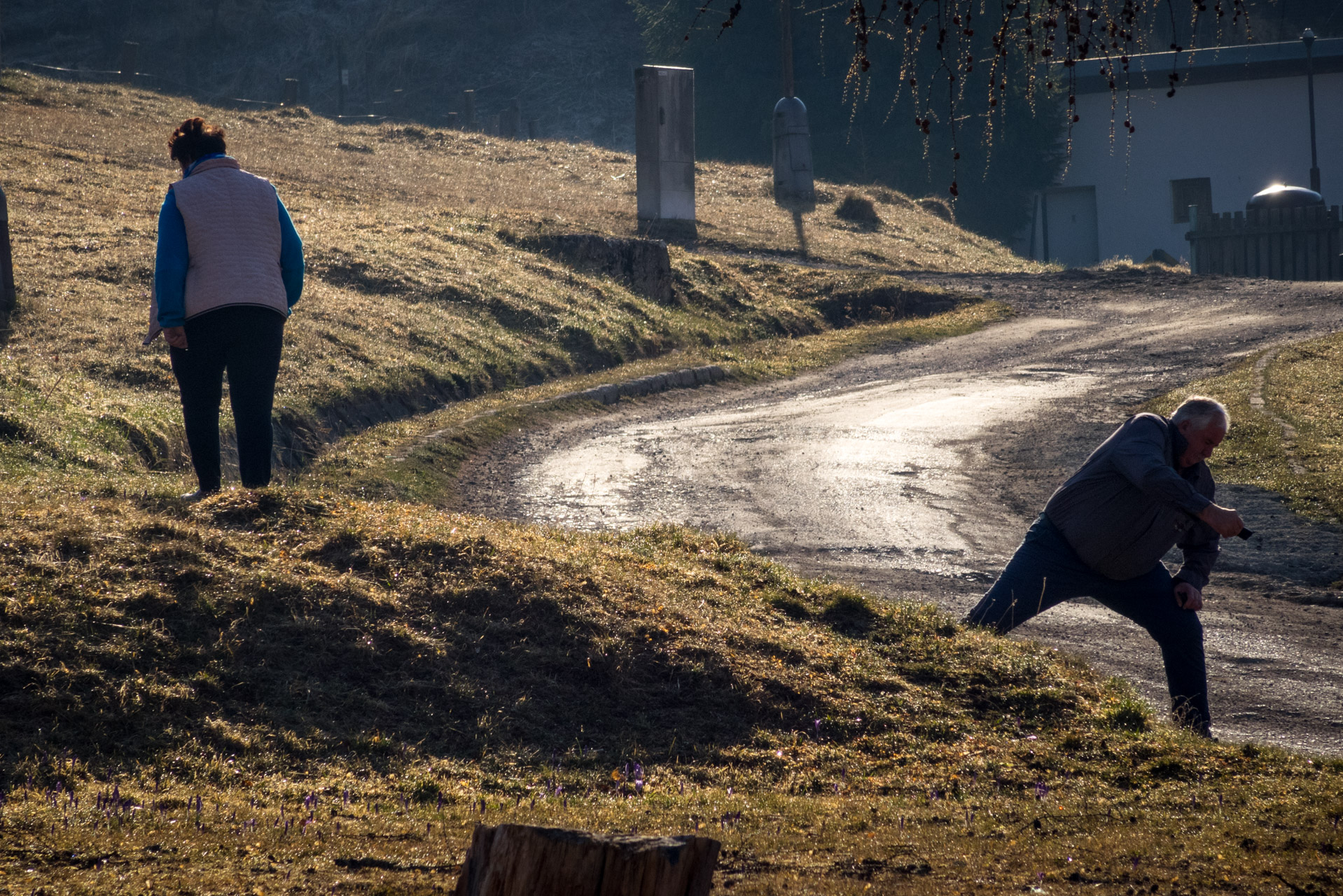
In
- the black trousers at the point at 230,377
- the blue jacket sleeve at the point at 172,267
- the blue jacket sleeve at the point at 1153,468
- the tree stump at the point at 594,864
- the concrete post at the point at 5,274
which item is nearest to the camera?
the tree stump at the point at 594,864

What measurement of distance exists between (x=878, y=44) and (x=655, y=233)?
24350mm

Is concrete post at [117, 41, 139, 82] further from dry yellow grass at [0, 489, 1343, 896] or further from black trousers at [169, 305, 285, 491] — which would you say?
dry yellow grass at [0, 489, 1343, 896]

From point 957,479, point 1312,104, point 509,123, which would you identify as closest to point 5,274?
point 957,479

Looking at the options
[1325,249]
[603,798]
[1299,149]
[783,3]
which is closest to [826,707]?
[603,798]

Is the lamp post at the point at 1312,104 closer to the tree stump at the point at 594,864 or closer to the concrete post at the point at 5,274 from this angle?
the concrete post at the point at 5,274

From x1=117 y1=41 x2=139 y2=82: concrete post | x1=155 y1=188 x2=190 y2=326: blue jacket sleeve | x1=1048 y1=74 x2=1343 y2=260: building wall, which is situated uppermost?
x1=117 y1=41 x2=139 y2=82: concrete post

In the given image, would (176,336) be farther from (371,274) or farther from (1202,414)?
(371,274)

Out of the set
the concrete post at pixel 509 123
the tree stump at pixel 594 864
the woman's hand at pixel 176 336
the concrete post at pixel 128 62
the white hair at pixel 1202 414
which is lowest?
the tree stump at pixel 594 864

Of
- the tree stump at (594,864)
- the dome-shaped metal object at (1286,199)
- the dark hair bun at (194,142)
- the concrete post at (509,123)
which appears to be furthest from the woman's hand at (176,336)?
the concrete post at (509,123)

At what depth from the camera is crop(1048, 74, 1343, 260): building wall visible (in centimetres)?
3709

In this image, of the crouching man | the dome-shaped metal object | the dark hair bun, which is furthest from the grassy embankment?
the dome-shaped metal object

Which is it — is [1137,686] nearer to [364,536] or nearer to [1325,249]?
[364,536]

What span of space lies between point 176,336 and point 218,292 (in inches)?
12.5

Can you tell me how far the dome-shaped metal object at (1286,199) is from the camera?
31578 mm
